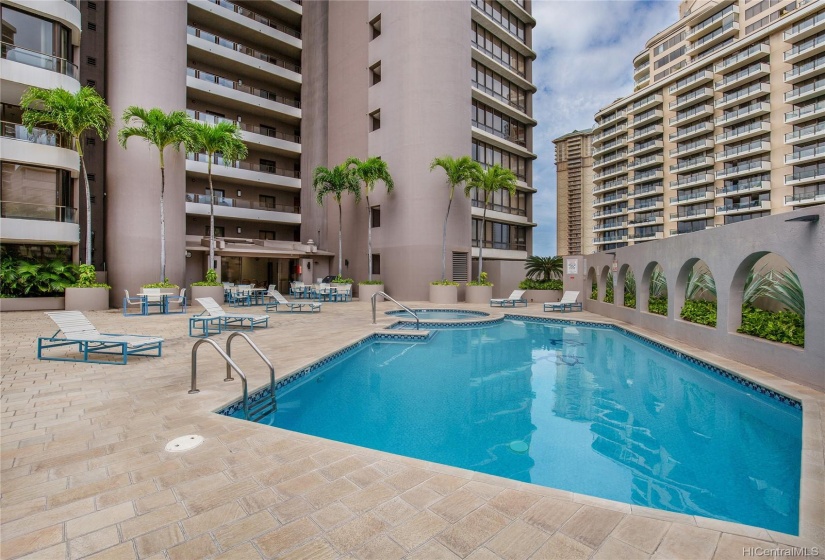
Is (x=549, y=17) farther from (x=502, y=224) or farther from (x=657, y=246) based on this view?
(x=657, y=246)

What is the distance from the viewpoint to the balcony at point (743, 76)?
114 feet

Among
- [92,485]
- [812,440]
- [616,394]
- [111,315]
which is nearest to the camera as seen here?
[92,485]

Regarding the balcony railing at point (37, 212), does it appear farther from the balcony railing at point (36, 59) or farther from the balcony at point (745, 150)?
the balcony at point (745, 150)

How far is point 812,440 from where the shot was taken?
3678 millimetres

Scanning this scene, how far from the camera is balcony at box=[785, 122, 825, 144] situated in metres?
30.8

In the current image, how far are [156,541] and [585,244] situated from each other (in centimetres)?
7530

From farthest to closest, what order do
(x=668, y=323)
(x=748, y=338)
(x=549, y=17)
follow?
(x=549, y=17)
(x=668, y=323)
(x=748, y=338)

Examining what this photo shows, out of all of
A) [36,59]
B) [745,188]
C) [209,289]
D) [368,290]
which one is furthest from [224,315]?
[745,188]

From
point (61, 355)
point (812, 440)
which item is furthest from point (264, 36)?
point (812, 440)

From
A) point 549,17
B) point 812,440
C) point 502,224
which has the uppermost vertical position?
point 549,17

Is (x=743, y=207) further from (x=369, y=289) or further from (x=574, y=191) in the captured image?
(x=574, y=191)

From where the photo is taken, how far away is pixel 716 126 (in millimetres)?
39438

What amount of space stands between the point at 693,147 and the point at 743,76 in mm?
7339

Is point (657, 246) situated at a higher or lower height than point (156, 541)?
higher
